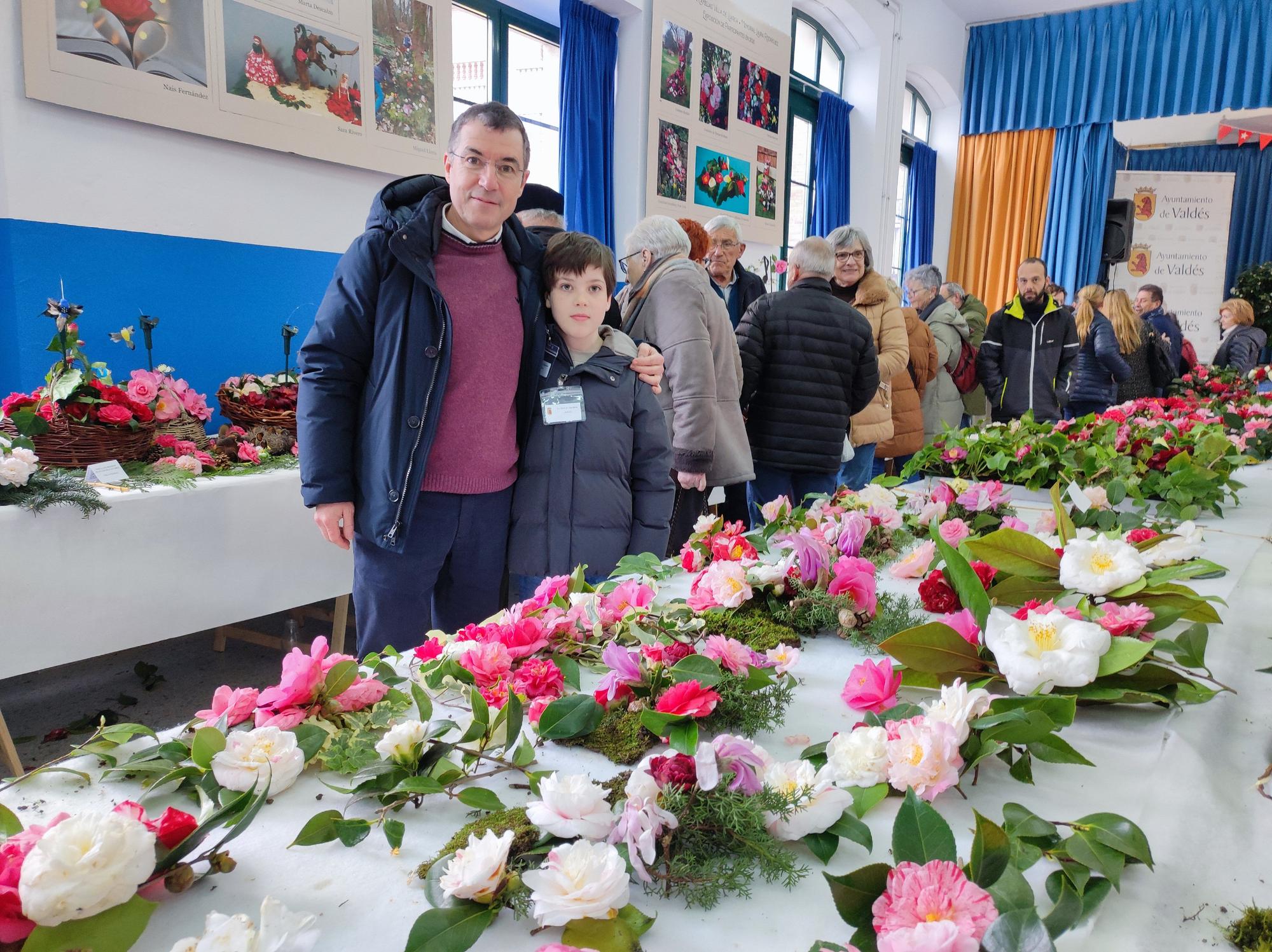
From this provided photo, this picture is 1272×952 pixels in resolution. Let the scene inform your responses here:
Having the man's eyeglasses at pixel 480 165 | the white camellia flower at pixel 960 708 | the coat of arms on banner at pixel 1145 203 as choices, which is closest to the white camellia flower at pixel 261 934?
the white camellia flower at pixel 960 708

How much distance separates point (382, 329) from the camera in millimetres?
1609

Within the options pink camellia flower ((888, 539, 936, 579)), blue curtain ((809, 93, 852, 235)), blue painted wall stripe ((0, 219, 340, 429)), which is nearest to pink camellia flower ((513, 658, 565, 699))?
pink camellia flower ((888, 539, 936, 579))

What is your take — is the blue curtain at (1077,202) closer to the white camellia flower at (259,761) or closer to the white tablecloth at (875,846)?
the white tablecloth at (875,846)

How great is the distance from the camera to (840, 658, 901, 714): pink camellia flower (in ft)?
2.84

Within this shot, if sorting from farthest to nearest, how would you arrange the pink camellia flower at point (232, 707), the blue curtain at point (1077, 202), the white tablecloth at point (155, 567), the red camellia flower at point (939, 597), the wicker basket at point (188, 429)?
the blue curtain at point (1077, 202) < the wicker basket at point (188, 429) < the white tablecloth at point (155, 567) < the red camellia flower at point (939, 597) < the pink camellia flower at point (232, 707)

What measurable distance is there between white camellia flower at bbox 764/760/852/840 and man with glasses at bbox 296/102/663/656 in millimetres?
1100

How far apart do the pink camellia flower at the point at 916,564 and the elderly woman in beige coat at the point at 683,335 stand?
1.02 m

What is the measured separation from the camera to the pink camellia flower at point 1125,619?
0.92m

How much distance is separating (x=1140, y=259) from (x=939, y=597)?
10.5 meters

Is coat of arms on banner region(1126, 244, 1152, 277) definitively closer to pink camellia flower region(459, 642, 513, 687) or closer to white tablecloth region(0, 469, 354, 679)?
white tablecloth region(0, 469, 354, 679)

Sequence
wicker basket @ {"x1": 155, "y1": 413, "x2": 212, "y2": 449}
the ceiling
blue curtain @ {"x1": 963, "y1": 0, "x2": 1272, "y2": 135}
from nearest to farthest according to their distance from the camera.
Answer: wicker basket @ {"x1": 155, "y1": 413, "x2": 212, "y2": 449} → blue curtain @ {"x1": 963, "y1": 0, "x2": 1272, "y2": 135} → the ceiling

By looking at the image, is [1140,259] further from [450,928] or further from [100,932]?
[100,932]

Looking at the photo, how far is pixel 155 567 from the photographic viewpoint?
2037 millimetres

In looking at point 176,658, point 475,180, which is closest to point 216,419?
point 176,658
